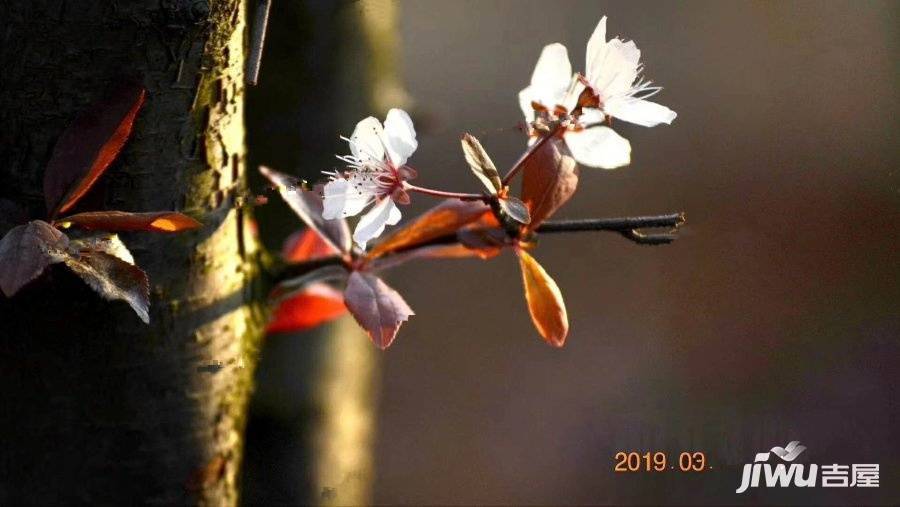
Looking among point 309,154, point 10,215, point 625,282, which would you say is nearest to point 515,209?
point 10,215

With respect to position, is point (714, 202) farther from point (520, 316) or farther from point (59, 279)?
point (59, 279)

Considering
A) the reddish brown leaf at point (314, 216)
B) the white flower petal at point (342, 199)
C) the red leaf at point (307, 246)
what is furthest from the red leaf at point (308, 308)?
the white flower petal at point (342, 199)

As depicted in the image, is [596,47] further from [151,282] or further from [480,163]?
[151,282]

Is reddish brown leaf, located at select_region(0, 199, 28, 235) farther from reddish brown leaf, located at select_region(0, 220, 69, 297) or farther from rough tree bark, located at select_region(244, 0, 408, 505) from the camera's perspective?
rough tree bark, located at select_region(244, 0, 408, 505)

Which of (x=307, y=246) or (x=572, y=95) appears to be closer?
(x=572, y=95)
